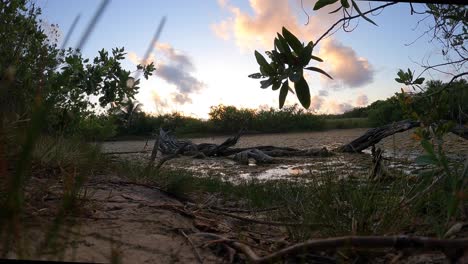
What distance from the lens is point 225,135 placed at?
11.7 meters

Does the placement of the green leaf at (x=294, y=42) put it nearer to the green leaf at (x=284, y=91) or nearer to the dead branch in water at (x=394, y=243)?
the green leaf at (x=284, y=91)

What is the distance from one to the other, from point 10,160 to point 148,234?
0.81 m

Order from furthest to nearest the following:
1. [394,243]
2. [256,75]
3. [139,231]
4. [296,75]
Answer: [139,231]
[256,75]
[296,75]
[394,243]

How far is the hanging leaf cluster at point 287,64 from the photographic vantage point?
1.10 m

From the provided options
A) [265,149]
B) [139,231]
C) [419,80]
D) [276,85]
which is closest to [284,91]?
[276,85]

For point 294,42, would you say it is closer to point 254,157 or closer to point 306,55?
point 306,55

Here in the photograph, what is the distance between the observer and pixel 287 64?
1170 mm

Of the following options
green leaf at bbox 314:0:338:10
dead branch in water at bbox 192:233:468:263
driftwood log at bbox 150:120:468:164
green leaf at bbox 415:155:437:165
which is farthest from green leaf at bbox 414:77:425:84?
driftwood log at bbox 150:120:468:164

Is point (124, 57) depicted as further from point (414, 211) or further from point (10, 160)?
point (414, 211)

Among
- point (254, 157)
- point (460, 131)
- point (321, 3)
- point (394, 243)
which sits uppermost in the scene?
point (321, 3)

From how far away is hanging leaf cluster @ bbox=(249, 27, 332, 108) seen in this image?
1103 millimetres

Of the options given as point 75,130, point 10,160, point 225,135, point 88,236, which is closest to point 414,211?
point 88,236

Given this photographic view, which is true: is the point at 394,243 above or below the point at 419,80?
below

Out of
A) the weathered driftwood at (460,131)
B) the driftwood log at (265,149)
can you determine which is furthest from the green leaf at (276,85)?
the driftwood log at (265,149)
